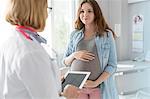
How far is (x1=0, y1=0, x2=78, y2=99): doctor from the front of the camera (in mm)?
956

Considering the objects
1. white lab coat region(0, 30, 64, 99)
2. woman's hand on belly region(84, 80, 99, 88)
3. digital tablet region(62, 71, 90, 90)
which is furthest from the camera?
woman's hand on belly region(84, 80, 99, 88)

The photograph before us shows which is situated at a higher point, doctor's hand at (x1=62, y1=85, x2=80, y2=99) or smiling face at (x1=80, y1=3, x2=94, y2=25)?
smiling face at (x1=80, y1=3, x2=94, y2=25)

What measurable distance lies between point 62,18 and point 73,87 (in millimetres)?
1680

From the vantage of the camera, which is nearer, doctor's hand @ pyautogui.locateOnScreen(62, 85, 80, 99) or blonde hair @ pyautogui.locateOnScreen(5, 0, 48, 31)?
blonde hair @ pyautogui.locateOnScreen(5, 0, 48, 31)

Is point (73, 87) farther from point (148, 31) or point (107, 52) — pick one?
point (148, 31)

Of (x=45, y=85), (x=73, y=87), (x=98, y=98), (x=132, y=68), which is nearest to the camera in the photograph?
(x=45, y=85)

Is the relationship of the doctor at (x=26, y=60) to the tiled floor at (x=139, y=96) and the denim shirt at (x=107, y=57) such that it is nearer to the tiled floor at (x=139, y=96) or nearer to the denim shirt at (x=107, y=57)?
the denim shirt at (x=107, y=57)

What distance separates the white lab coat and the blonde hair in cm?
6

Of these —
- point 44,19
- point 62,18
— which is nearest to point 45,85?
point 44,19

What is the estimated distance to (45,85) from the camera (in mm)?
975

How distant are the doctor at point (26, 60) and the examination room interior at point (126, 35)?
163 cm

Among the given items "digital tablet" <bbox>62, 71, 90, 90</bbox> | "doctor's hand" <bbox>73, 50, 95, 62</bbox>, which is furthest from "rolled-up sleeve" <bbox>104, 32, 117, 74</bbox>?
"digital tablet" <bbox>62, 71, 90, 90</bbox>

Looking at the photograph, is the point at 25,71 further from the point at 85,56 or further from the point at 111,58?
the point at 111,58

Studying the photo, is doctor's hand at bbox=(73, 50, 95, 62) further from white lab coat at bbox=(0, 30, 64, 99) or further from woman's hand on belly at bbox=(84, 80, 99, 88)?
white lab coat at bbox=(0, 30, 64, 99)
